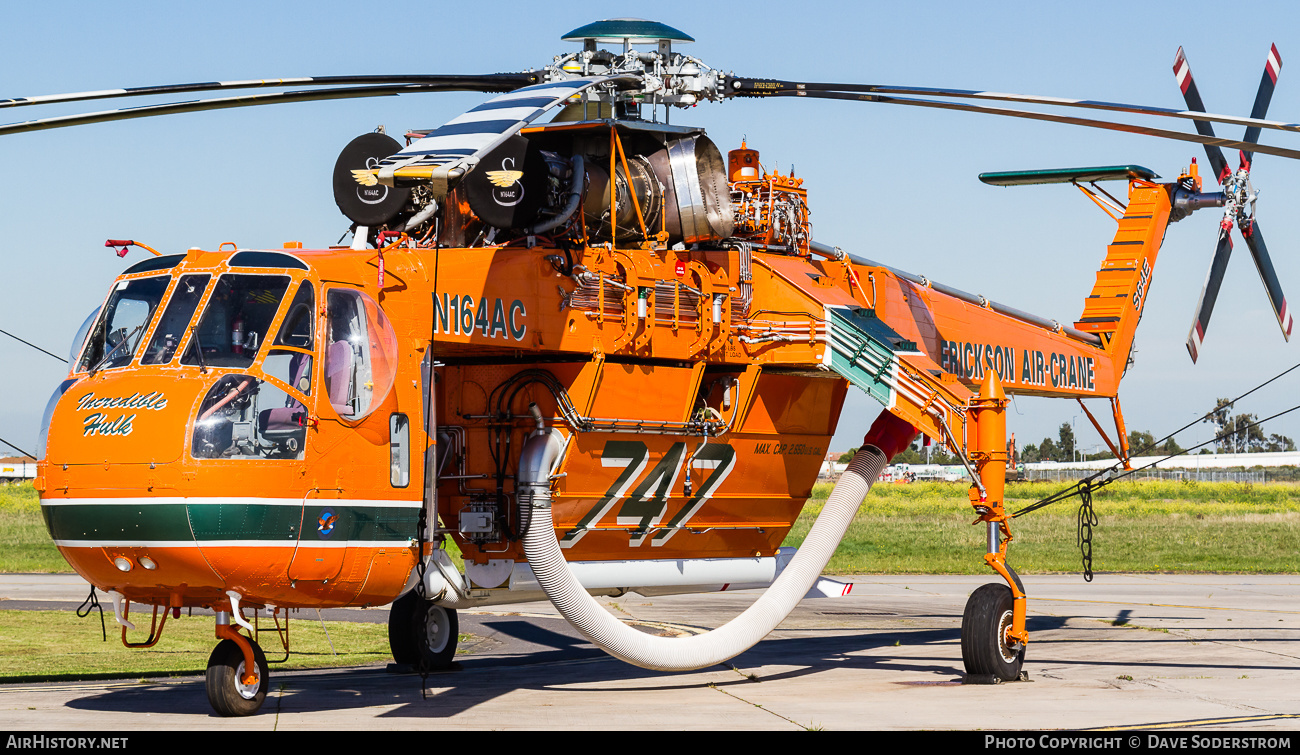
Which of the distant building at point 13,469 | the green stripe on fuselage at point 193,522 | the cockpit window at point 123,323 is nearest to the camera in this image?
the green stripe on fuselage at point 193,522

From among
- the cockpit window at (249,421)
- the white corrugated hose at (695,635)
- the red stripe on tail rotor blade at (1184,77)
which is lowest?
the white corrugated hose at (695,635)

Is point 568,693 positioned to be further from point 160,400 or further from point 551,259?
point 160,400

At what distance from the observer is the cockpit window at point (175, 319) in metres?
10.2

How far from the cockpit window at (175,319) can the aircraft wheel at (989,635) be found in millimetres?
7922

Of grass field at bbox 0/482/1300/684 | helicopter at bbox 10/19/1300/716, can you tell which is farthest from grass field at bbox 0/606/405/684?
helicopter at bbox 10/19/1300/716

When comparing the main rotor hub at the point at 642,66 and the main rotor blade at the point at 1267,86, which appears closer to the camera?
the main rotor hub at the point at 642,66

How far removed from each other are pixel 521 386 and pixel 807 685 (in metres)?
4.52

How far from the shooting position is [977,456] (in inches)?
546

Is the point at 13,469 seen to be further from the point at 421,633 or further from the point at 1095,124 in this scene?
the point at 1095,124

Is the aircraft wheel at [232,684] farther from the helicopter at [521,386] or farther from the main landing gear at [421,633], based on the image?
the main landing gear at [421,633]

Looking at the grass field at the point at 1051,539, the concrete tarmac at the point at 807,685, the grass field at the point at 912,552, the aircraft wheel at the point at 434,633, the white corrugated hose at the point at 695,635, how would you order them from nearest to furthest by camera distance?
the concrete tarmac at the point at 807,685 < the white corrugated hose at the point at 695,635 < the aircraft wheel at the point at 434,633 < the grass field at the point at 912,552 < the grass field at the point at 1051,539

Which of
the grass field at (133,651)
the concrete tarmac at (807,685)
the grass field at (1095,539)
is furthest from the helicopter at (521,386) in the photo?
the grass field at (1095,539)

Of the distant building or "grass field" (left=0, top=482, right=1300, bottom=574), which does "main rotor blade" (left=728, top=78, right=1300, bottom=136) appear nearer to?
"grass field" (left=0, top=482, right=1300, bottom=574)

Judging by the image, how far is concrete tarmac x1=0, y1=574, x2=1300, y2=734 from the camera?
11250mm
